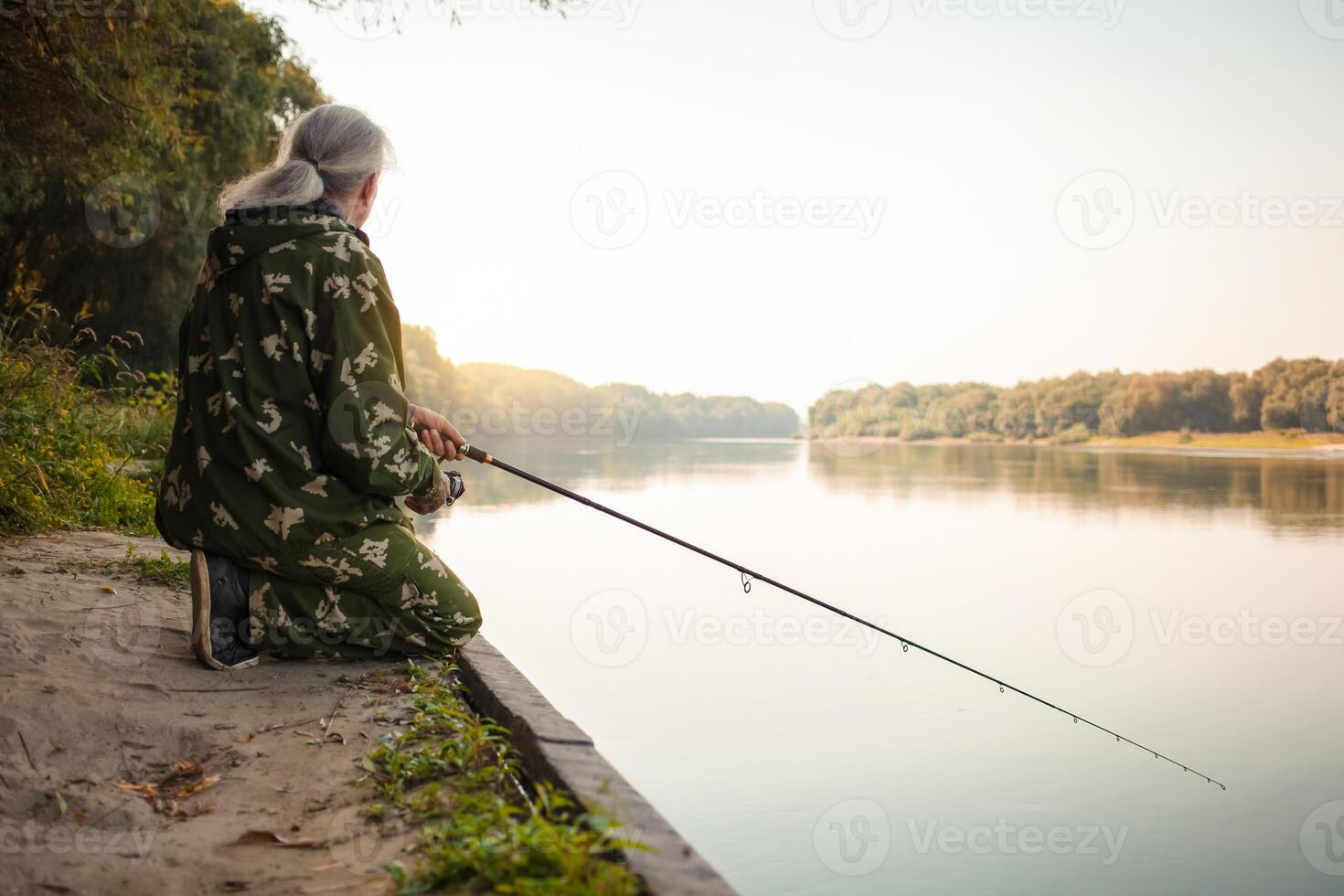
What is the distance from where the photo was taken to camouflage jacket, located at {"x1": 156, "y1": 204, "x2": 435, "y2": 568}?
2.99 m

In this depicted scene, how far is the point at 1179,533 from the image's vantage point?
13.7 meters

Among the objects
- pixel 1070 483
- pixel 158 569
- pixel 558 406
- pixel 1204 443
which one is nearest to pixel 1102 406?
pixel 1204 443

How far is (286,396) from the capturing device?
3.04 m

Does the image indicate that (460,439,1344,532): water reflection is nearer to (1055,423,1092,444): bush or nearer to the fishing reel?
the fishing reel

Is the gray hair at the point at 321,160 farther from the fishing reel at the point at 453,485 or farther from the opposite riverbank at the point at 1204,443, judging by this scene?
the opposite riverbank at the point at 1204,443

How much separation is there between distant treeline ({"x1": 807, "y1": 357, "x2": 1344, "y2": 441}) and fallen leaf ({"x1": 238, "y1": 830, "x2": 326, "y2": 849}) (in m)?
54.6

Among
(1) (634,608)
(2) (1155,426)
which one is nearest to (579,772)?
(1) (634,608)

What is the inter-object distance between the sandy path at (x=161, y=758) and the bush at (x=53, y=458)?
1.75 m

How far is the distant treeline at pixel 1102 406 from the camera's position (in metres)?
51.2

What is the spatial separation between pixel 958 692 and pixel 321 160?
4.93m

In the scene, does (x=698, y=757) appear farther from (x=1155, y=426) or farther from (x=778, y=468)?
(x=1155, y=426)

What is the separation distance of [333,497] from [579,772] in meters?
1.25

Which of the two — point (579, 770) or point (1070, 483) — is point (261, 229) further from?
point (1070, 483)

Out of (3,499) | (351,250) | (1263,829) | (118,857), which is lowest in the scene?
(1263,829)
